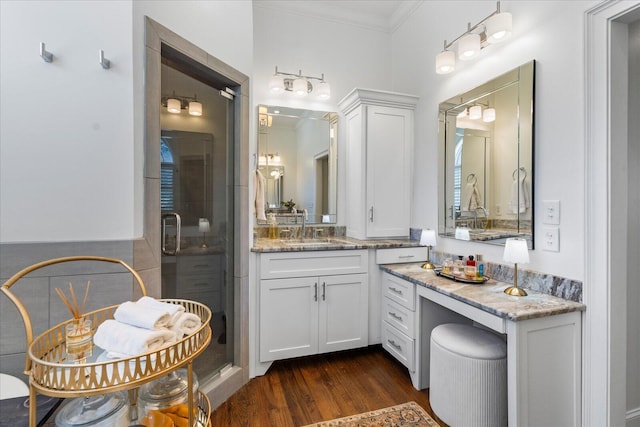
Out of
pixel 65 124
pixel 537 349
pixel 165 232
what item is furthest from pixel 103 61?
pixel 537 349

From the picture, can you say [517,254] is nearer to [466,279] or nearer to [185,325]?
[466,279]

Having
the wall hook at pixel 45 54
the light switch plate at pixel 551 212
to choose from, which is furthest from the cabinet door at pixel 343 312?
the wall hook at pixel 45 54

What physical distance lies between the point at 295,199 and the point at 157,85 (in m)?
1.70

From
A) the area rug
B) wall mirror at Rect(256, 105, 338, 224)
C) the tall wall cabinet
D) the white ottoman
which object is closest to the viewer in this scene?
the white ottoman

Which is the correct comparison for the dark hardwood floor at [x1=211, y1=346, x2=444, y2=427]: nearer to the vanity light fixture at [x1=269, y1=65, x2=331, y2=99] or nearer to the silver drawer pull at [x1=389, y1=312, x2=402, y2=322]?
the silver drawer pull at [x1=389, y1=312, x2=402, y2=322]

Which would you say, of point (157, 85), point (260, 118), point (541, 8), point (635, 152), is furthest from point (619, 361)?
point (260, 118)

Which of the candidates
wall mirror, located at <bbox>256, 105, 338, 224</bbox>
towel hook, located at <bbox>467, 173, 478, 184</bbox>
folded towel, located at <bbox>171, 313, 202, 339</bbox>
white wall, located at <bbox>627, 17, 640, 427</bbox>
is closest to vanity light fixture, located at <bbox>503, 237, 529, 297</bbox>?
white wall, located at <bbox>627, 17, 640, 427</bbox>

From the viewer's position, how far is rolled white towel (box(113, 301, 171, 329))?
0.71 meters

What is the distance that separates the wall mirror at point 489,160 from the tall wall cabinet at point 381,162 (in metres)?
0.40

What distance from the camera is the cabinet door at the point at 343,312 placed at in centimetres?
241

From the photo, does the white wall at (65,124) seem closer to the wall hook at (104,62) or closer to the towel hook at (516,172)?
the wall hook at (104,62)

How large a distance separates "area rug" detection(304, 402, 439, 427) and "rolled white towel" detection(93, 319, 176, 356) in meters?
1.42

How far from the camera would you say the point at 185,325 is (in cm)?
79

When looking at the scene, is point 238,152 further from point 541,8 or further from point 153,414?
point 541,8
